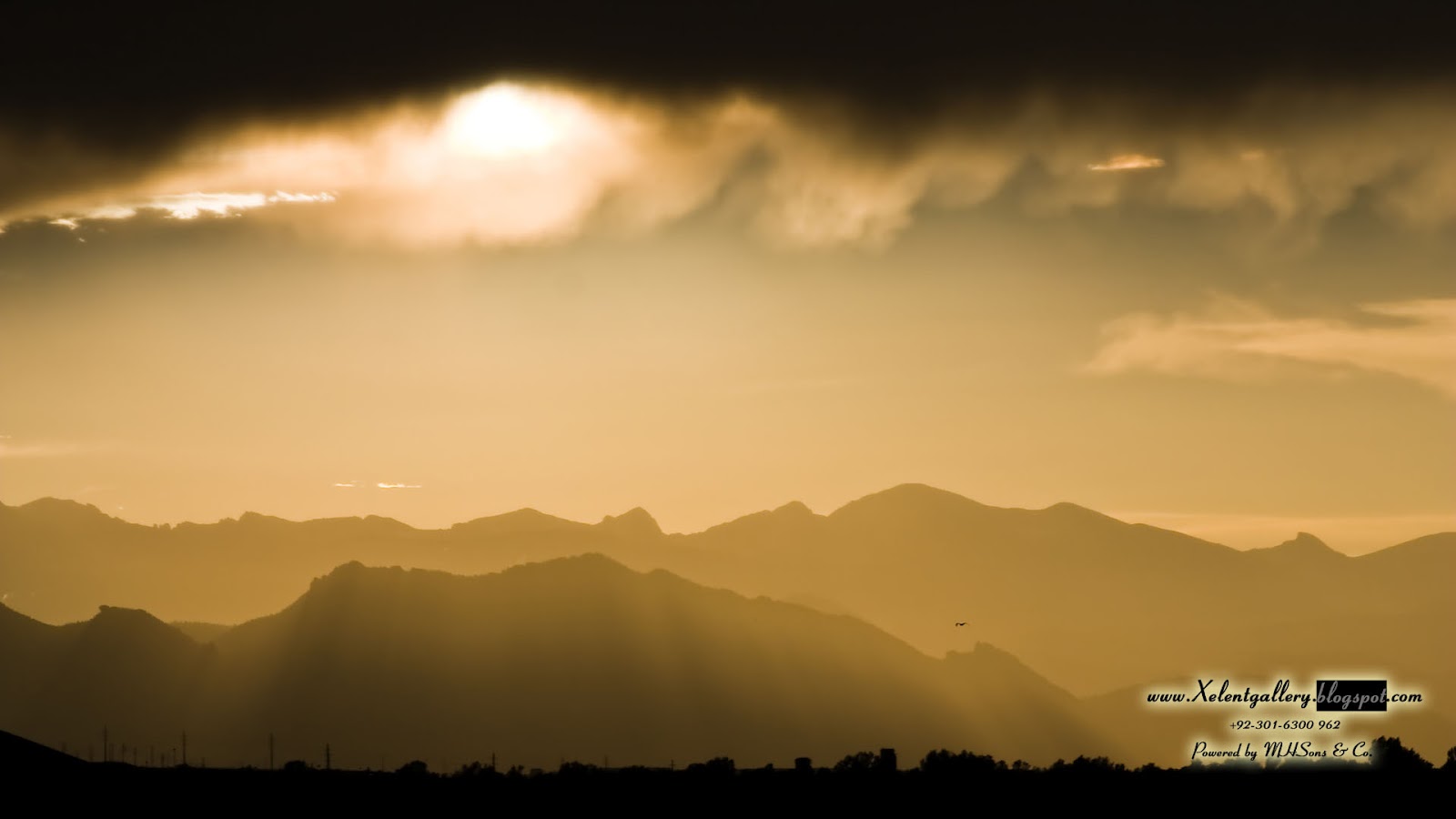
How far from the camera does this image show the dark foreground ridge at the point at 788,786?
133 metres

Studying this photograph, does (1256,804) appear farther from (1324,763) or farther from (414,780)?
(414,780)

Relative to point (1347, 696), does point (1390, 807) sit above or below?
below

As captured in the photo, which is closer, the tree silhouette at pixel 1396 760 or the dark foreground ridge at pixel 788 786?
the dark foreground ridge at pixel 788 786

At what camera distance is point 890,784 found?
14900 cm

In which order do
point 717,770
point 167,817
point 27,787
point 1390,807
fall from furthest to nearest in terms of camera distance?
point 717,770 → point 1390,807 → point 167,817 → point 27,787

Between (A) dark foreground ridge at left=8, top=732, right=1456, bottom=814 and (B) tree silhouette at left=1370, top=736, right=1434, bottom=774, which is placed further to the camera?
(B) tree silhouette at left=1370, top=736, right=1434, bottom=774

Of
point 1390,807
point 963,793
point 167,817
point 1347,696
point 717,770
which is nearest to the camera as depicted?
point 167,817

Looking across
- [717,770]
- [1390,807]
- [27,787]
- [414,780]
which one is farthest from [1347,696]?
[27,787]

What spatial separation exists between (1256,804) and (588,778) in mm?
61898

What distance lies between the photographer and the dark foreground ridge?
437ft

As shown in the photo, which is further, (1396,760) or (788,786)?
(1396,760)

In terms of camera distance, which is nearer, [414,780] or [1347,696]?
[1347,696]

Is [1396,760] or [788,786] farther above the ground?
[788,786]

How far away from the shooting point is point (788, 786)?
15000 cm
